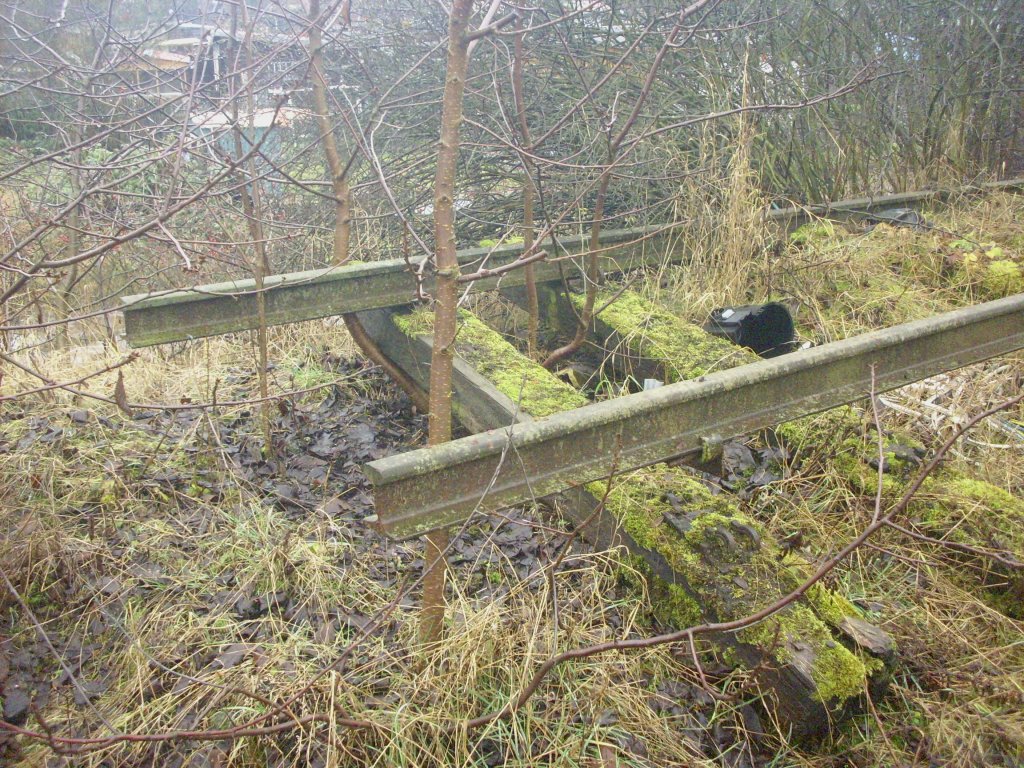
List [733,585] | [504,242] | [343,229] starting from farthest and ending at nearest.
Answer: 1. [504,242]
2. [343,229]
3. [733,585]

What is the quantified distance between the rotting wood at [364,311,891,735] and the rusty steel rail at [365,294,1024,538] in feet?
0.55

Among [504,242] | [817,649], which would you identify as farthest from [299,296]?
[817,649]

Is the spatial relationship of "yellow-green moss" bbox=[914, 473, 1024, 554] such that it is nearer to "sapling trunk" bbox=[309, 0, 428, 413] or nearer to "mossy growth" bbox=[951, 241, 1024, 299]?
"mossy growth" bbox=[951, 241, 1024, 299]

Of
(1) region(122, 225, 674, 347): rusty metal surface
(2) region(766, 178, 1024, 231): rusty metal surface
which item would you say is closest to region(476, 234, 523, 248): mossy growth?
(1) region(122, 225, 674, 347): rusty metal surface

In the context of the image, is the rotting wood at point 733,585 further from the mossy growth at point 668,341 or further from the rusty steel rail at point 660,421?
the mossy growth at point 668,341

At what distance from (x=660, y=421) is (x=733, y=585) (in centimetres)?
65

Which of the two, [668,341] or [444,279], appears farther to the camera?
[668,341]

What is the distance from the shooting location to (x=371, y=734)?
2.71 metres

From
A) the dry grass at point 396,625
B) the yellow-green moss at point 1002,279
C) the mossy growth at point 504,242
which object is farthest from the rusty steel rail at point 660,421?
the mossy growth at point 504,242

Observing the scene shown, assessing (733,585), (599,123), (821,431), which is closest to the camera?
(733,585)

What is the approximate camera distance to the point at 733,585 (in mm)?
2916

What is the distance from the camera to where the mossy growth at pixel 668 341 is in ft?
14.4

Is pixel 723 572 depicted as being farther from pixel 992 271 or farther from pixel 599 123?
pixel 992 271

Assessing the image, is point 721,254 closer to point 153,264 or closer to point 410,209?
point 410,209
